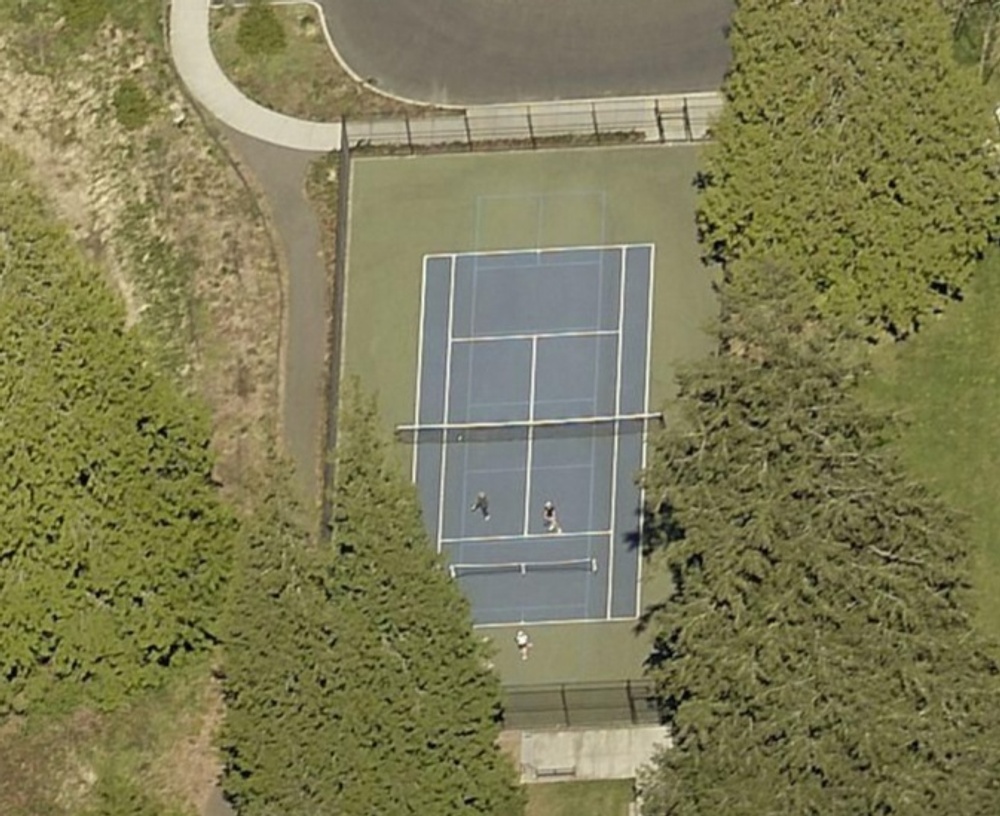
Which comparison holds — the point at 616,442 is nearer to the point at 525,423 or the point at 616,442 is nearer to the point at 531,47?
the point at 525,423

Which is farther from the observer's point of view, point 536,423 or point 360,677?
point 536,423

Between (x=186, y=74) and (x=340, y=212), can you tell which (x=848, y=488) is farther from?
(x=186, y=74)

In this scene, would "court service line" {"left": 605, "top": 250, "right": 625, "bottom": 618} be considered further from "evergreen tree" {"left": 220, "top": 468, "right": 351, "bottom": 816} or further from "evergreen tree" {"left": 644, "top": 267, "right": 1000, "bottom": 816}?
"evergreen tree" {"left": 220, "top": 468, "right": 351, "bottom": 816}

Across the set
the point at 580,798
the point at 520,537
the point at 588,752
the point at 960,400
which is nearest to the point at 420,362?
the point at 520,537

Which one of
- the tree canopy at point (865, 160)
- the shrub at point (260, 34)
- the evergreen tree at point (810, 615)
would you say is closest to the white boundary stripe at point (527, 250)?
the tree canopy at point (865, 160)

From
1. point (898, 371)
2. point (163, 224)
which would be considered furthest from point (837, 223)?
point (163, 224)

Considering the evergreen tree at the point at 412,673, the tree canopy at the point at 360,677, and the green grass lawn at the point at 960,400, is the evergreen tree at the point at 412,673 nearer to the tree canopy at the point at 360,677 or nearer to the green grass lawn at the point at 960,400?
the tree canopy at the point at 360,677
